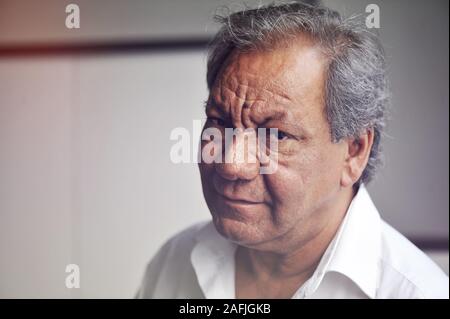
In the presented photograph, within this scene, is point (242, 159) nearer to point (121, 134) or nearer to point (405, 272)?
point (121, 134)

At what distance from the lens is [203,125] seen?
4.25 ft

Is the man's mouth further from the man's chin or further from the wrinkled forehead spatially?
the wrinkled forehead

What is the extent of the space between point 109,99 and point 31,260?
0.49 m

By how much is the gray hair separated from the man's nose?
0.17 meters

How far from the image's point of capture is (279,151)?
1213 mm

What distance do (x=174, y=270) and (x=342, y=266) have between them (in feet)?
1.43

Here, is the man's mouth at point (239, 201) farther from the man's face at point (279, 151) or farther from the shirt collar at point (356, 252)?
the shirt collar at point (356, 252)

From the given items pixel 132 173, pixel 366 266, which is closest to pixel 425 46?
pixel 366 266

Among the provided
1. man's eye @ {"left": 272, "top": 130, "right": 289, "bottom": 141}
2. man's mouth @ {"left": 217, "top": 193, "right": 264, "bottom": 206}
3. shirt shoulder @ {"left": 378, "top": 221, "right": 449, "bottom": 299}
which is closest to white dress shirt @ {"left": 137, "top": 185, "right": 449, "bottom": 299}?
shirt shoulder @ {"left": 378, "top": 221, "right": 449, "bottom": 299}

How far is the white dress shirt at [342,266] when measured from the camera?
1.25m

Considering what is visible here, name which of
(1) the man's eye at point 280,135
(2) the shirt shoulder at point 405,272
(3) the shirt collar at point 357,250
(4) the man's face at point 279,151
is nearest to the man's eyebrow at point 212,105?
(4) the man's face at point 279,151

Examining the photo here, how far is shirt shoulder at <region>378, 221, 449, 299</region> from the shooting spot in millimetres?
1244

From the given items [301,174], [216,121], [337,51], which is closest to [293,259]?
[301,174]
